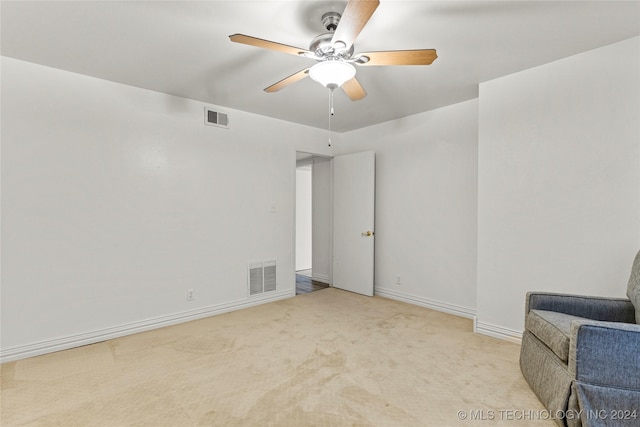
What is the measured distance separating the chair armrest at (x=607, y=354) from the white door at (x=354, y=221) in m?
2.87

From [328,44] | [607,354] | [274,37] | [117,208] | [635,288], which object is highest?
[274,37]

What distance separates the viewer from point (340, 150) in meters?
5.17

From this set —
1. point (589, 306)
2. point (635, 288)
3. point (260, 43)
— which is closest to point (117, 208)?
point (260, 43)

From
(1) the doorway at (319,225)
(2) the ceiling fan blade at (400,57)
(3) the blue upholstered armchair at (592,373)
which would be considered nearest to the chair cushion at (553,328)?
(3) the blue upholstered armchair at (592,373)

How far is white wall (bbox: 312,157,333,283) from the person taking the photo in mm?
5234

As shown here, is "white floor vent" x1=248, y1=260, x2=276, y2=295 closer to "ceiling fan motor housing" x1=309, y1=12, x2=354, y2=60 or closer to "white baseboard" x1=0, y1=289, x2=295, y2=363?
"white baseboard" x1=0, y1=289, x2=295, y2=363

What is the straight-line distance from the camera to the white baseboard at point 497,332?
2916mm

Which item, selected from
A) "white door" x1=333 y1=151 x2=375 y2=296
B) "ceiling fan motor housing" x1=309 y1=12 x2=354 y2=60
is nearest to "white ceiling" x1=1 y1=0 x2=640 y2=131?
"ceiling fan motor housing" x1=309 y1=12 x2=354 y2=60

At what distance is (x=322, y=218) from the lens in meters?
5.36

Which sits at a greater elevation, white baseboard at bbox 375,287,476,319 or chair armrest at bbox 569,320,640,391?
chair armrest at bbox 569,320,640,391

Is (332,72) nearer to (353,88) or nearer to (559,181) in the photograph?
(353,88)

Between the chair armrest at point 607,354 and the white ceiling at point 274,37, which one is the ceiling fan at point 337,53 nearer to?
the white ceiling at point 274,37

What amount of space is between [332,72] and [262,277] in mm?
2951

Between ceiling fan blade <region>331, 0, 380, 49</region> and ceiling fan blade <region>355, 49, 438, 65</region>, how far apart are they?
0.18 metres
